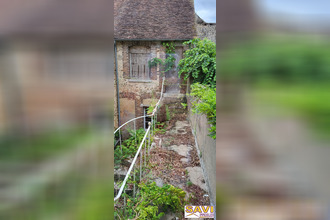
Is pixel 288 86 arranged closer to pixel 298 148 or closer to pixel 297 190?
pixel 298 148

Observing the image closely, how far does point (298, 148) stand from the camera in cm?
60

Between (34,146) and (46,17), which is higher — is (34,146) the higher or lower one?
the lower one

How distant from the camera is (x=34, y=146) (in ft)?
2.08

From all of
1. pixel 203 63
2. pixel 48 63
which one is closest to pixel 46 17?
pixel 48 63

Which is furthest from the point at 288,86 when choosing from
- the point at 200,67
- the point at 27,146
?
the point at 200,67

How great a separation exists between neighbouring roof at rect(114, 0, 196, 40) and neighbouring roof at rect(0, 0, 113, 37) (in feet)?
25.1

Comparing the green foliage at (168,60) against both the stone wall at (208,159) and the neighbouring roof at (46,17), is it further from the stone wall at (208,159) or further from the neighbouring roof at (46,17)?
the neighbouring roof at (46,17)

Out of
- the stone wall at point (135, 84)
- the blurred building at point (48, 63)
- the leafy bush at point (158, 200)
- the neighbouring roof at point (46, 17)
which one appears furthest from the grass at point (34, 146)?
the stone wall at point (135, 84)

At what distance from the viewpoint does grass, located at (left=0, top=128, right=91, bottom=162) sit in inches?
24.7

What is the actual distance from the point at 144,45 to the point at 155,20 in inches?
44.6

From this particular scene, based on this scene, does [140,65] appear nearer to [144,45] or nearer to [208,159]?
[144,45]

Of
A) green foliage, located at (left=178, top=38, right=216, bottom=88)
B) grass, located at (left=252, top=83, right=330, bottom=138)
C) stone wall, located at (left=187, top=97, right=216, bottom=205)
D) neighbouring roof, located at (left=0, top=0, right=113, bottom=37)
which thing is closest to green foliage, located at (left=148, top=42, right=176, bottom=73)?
green foliage, located at (left=178, top=38, right=216, bottom=88)

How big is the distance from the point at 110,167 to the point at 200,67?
18.7 feet

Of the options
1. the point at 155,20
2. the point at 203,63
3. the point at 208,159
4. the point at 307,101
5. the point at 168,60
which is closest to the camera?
the point at 307,101
